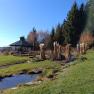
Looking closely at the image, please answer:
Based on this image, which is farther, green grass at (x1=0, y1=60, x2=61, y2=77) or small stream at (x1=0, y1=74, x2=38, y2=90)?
green grass at (x1=0, y1=60, x2=61, y2=77)

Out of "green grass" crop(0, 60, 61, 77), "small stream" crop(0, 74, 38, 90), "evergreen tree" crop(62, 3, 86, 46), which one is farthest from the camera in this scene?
"evergreen tree" crop(62, 3, 86, 46)

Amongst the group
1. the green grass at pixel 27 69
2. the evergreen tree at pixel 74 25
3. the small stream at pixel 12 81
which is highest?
the evergreen tree at pixel 74 25

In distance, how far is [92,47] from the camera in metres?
72.1

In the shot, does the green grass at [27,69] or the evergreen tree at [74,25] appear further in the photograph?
the evergreen tree at [74,25]

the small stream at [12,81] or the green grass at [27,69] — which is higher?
the green grass at [27,69]

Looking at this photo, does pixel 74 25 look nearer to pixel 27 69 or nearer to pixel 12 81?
pixel 27 69

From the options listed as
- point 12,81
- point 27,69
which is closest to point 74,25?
point 27,69

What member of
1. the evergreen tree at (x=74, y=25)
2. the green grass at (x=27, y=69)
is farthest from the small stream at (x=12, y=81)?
the evergreen tree at (x=74, y=25)

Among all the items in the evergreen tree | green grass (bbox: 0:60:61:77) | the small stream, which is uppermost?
the evergreen tree

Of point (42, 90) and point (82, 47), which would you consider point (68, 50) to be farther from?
point (42, 90)

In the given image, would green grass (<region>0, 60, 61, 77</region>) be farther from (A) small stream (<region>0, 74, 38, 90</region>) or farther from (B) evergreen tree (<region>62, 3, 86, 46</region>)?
(B) evergreen tree (<region>62, 3, 86, 46</region>)

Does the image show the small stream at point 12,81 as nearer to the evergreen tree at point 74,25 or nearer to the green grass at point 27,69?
the green grass at point 27,69

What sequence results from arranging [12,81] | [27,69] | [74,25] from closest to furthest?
[12,81], [27,69], [74,25]

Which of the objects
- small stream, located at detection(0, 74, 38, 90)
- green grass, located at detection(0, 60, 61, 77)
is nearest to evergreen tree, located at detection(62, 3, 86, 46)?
green grass, located at detection(0, 60, 61, 77)
